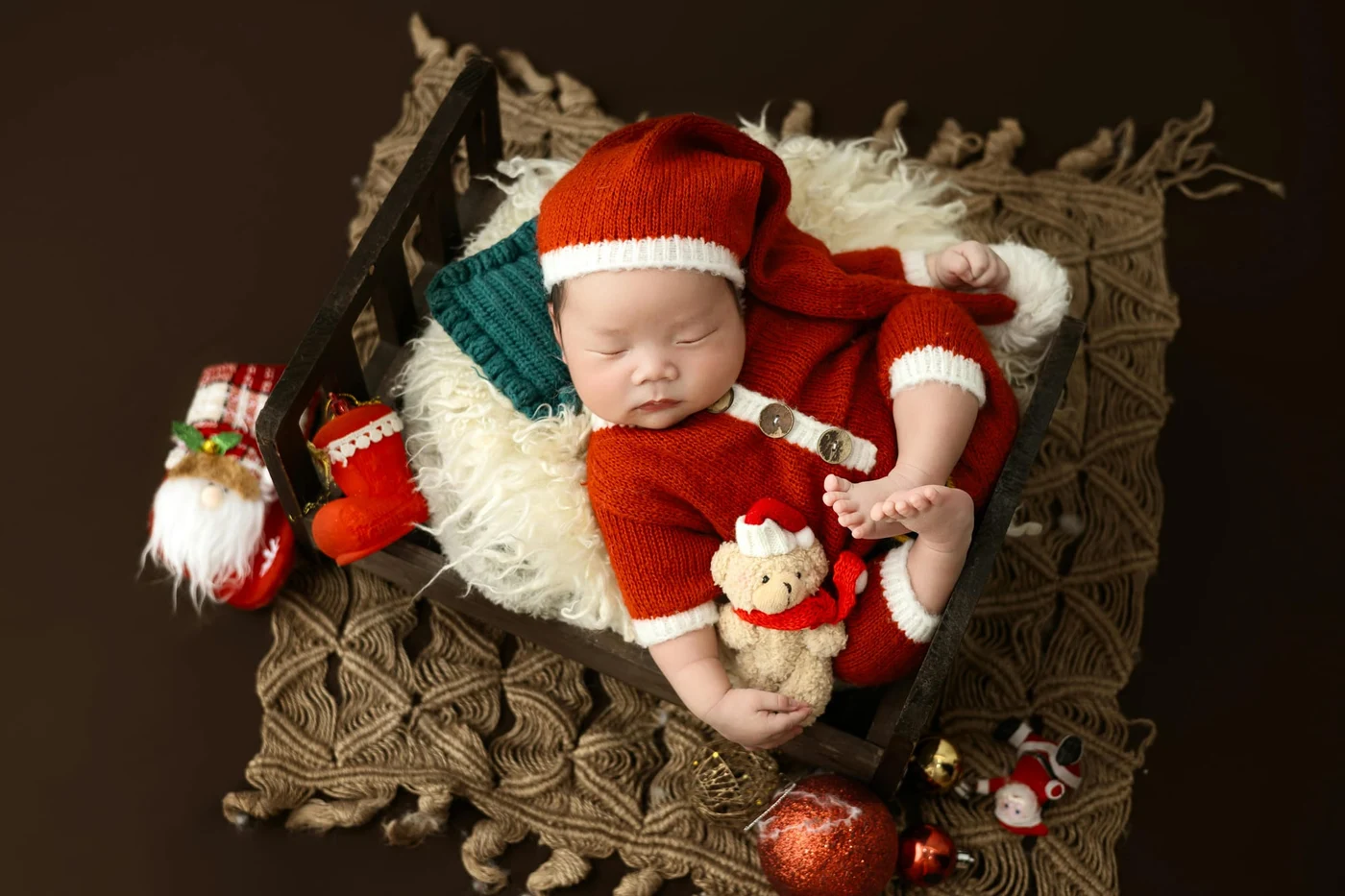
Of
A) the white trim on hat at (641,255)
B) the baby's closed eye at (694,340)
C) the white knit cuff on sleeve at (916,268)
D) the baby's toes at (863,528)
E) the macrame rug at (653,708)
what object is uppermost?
the white knit cuff on sleeve at (916,268)

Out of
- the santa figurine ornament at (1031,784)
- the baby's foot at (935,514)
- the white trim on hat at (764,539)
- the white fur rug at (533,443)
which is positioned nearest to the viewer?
the baby's foot at (935,514)

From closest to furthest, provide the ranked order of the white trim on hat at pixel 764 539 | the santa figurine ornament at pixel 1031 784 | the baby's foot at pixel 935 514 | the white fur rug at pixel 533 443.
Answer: the baby's foot at pixel 935 514 → the white trim on hat at pixel 764 539 → the white fur rug at pixel 533 443 → the santa figurine ornament at pixel 1031 784

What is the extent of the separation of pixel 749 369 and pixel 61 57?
132 cm

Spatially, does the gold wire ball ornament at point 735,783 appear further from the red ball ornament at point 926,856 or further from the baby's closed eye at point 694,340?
the baby's closed eye at point 694,340

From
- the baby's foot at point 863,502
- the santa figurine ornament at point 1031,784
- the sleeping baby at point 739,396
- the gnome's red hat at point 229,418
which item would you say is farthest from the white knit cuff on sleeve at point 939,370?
the gnome's red hat at point 229,418

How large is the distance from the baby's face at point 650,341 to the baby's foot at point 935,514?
8.8 inches

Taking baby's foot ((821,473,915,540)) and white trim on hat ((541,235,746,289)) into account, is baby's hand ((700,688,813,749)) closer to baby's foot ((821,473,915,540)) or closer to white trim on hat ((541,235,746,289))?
baby's foot ((821,473,915,540))

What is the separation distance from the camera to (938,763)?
136 cm

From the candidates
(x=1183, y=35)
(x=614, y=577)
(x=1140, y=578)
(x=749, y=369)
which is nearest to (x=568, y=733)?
(x=614, y=577)

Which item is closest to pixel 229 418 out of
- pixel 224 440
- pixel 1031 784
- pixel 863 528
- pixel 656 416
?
pixel 224 440

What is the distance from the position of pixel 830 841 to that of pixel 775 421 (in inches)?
16.9

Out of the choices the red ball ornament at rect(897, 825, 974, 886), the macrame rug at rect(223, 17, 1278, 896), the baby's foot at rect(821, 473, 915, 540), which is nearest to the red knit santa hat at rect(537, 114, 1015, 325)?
the baby's foot at rect(821, 473, 915, 540)

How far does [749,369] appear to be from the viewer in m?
1.27

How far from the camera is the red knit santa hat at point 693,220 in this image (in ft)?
3.72
